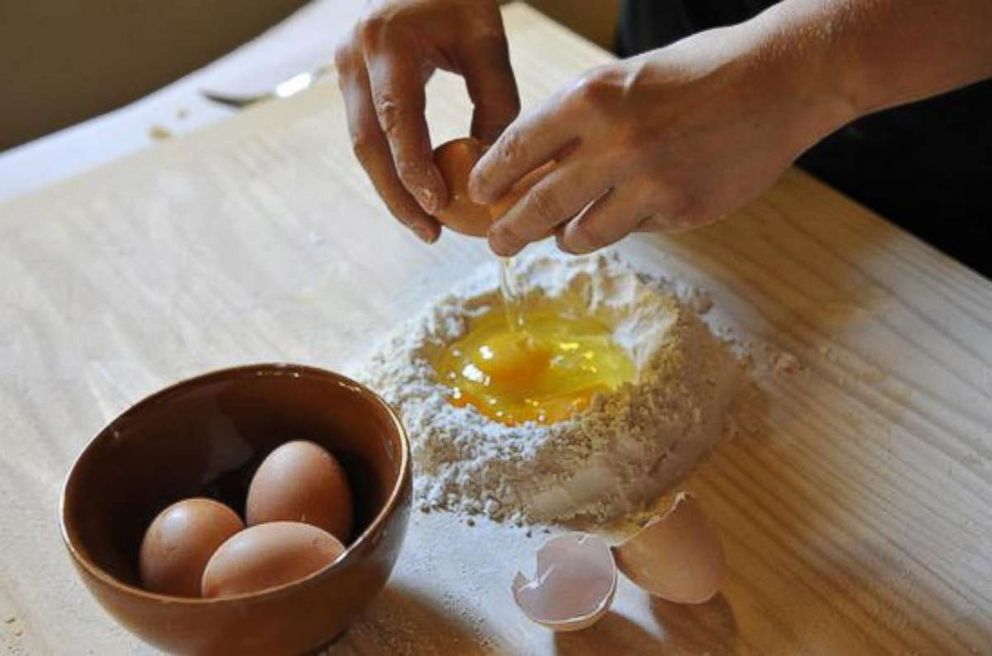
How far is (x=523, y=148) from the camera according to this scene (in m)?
0.87

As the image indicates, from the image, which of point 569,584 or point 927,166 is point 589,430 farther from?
point 927,166

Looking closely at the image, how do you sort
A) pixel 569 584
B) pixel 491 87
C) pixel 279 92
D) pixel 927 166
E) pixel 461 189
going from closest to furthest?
pixel 569 584, pixel 461 189, pixel 491 87, pixel 927 166, pixel 279 92

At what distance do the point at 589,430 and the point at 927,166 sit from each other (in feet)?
1.93

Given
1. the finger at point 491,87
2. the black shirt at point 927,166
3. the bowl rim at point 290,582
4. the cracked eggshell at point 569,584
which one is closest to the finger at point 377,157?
the finger at point 491,87

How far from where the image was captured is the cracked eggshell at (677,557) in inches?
30.8

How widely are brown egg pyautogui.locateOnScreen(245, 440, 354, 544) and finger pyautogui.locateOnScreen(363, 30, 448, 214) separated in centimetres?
25

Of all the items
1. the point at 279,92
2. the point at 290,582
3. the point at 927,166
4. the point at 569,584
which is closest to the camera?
the point at 290,582

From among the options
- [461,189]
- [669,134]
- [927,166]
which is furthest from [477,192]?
[927,166]

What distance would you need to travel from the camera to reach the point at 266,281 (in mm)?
1169

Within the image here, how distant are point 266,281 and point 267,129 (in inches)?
12.1

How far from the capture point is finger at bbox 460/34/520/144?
3.59ft

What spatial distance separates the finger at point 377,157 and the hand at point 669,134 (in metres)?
0.14

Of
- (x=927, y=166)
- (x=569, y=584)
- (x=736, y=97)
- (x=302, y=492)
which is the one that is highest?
(x=736, y=97)

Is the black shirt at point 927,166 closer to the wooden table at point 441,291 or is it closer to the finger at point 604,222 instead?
the wooden table at point 441,291
